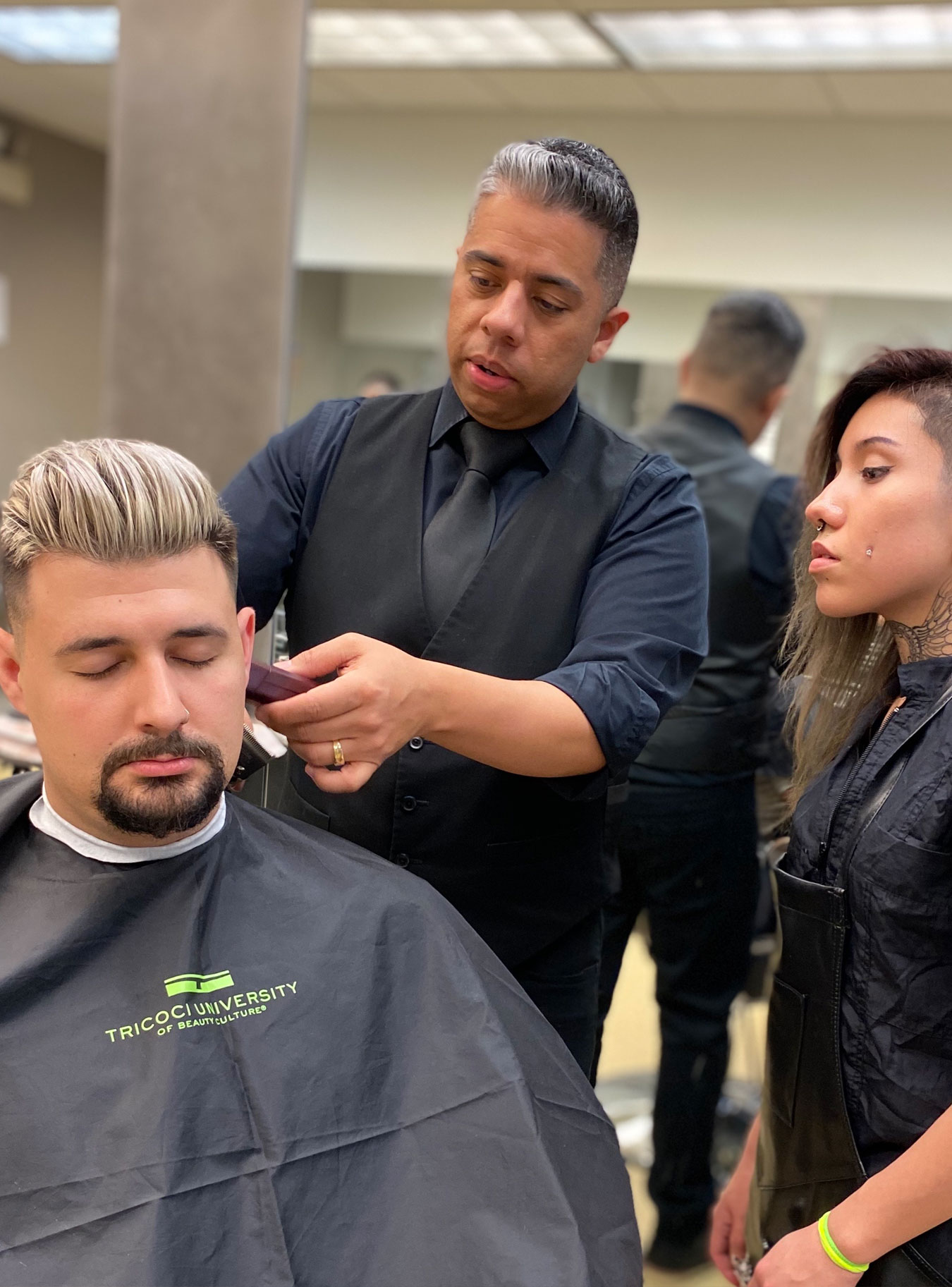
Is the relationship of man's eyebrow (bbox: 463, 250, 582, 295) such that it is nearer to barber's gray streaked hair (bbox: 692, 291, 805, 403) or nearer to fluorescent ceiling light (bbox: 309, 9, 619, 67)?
barber's gray streaked hair (bbox: 692, 291, 805, 403)

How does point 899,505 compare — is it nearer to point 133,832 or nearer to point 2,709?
point 133,832

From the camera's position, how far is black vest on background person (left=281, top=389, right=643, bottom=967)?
5.20 feet

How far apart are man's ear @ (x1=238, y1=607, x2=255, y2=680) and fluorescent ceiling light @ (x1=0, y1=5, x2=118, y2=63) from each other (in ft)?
14.1

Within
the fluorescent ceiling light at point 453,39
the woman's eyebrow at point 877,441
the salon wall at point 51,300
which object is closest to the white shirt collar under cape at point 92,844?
the woman's eyebrow at point 877,441

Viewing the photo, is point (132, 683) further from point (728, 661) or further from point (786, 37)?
point (786, 37)

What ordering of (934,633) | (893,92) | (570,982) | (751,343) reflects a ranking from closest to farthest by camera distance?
(934,633), (570,982), (751,343), (893,92)

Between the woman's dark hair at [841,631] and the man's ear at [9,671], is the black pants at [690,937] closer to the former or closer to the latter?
the woman's dark hair at [841,631]

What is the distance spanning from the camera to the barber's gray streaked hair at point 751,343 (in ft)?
9.48

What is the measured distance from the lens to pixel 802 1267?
48.4 inches

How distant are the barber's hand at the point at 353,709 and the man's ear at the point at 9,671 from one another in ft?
0.92

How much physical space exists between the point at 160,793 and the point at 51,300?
751 centimetres

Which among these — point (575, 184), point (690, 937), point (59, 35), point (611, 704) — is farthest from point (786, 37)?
point (611, 704)

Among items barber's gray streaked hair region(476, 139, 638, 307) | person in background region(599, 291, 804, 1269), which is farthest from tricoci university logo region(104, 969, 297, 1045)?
person in background region(599, 291, 804, 1269)

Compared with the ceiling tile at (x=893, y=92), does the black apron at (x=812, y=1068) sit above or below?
below
